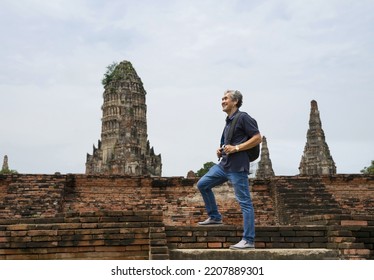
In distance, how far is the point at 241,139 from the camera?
5.41 m

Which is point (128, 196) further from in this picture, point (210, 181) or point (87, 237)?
point (210, 181)

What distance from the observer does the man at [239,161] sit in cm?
526

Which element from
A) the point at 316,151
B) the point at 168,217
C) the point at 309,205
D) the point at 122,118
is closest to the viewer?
the point at 309,205

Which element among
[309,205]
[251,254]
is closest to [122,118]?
[309,205]

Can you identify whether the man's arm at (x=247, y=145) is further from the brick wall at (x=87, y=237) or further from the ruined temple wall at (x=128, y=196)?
the ruined temple wall at (x=128, y=196)

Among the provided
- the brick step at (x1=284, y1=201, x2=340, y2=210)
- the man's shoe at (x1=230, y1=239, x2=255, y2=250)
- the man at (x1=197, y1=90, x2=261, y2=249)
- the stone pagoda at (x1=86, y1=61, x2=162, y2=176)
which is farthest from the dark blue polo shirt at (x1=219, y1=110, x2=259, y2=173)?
the stone pagoda at (x1=86, y1=61, x2=162, y2=176)

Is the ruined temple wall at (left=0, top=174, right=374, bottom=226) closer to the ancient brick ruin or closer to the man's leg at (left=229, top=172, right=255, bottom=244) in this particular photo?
the ancient brick ruin

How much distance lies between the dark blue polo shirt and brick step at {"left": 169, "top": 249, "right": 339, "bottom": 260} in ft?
2.69

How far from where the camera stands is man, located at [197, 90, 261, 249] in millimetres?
5258

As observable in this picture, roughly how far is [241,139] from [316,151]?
31.9 meters

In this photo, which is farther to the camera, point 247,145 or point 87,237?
point 87,237

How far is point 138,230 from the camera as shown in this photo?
559 centimetres

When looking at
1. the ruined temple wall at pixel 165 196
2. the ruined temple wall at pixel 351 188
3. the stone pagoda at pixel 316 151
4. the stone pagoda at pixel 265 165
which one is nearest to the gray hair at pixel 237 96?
the ruined temple wall at pixel 165 196

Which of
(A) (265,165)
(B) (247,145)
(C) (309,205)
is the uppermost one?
(A) (265,165)
